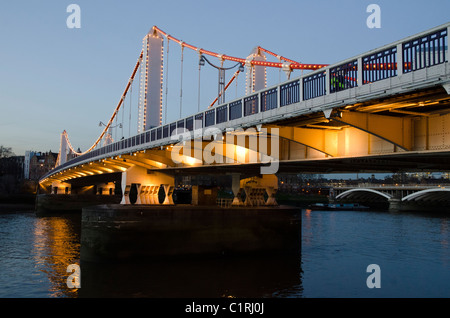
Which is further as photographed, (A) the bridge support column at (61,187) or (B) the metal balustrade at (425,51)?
(A) the bridge support column at (61,187)

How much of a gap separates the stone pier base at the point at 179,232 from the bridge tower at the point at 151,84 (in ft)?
70.9

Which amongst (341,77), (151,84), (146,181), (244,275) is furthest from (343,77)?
(151,84)

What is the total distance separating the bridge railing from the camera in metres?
12.5

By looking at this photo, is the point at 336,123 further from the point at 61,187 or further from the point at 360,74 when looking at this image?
the point at 61,187

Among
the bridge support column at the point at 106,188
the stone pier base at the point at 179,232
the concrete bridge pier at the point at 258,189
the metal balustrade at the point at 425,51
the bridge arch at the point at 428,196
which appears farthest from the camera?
the bridge support column at the point at 106,188

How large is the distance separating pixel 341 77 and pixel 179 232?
13439 mm

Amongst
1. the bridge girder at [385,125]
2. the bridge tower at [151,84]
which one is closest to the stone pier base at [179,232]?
the bridge girder at [385,125]

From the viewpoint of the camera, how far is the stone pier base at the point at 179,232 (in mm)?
24016

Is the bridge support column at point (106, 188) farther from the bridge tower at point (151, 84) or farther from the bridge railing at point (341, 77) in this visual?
the bridge railing at point (341, 77)

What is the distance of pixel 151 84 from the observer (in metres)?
50.7

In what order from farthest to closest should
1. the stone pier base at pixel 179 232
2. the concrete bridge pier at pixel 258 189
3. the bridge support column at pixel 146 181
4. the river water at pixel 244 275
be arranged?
1. the bridge support column at pixel 146 181
2. the concrete bridge pier at pixel 258 189
3. the stone pier base at pixel 179 232
4. the river water at pixel 244 275
